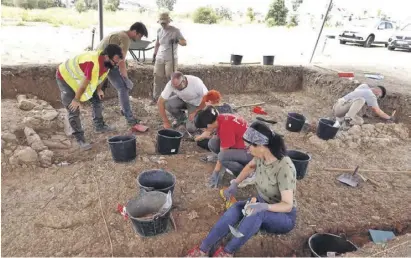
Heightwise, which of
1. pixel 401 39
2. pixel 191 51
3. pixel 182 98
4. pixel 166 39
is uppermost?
pixel 401 39

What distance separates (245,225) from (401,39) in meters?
15.5

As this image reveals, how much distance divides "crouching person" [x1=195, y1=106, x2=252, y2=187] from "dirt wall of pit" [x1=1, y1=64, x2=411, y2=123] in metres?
3.76

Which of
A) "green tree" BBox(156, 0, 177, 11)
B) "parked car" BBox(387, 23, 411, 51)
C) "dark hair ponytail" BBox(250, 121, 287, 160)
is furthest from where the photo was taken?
"green tree" BBox(156, 0, 177, 11)

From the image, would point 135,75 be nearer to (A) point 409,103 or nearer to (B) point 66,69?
(B) point 66,69

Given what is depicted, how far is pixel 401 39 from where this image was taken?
13945 mm

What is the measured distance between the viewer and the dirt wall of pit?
5703 mm

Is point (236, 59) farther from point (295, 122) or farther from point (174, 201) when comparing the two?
point (174, 201)

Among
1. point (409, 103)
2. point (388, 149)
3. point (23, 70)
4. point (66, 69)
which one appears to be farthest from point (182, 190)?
point (409, 103)

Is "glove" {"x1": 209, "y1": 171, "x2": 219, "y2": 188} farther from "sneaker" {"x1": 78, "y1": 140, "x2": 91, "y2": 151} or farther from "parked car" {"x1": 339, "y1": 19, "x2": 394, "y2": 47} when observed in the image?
"parked car" {"x1": 339, "y1": 19, "x2": 394, "y2": 47}

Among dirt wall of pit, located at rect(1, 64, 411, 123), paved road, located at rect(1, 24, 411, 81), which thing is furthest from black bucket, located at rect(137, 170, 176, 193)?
paved road, located at rect(1, 24, 411, 81)

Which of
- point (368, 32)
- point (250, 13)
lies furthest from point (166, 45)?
point (250, 13)

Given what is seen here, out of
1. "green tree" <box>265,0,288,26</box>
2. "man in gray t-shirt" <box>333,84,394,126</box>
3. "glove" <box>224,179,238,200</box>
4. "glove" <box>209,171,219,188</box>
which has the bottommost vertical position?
"glove" <box>209,171,219,188</box>

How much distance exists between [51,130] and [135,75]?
2.45m

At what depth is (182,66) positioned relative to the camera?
6.94 meters
